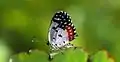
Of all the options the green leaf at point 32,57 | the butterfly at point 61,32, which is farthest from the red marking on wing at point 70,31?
the green leaf at point 32,57

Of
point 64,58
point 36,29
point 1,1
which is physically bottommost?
point 64,58

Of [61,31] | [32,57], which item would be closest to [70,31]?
[61,31]

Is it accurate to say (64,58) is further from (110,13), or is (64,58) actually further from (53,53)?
(110,13)

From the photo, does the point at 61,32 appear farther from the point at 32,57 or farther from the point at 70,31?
the point at 32,57

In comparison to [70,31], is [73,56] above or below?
below

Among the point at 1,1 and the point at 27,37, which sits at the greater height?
the point at 1,1

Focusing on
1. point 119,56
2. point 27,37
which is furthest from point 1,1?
point 119,56
